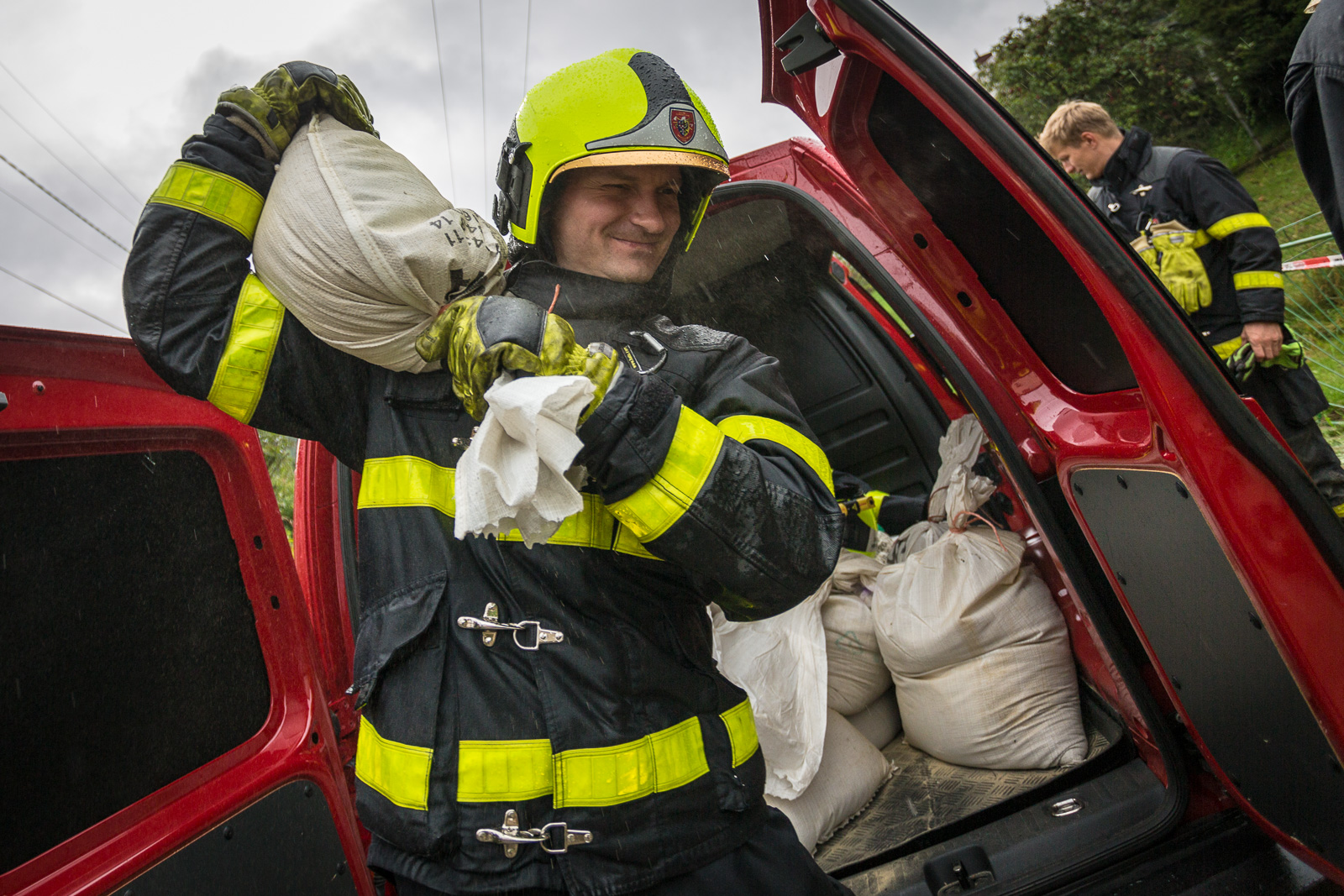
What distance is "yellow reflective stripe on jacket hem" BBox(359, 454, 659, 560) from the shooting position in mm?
1271

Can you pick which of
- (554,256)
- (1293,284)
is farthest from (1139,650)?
(1293,284)

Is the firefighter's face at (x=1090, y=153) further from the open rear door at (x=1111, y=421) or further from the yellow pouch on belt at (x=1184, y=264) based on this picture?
the open rear door at (x=1111, y=421)

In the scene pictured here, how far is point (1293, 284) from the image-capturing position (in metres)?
6.30

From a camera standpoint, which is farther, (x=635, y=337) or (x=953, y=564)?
(x=953, y=564)

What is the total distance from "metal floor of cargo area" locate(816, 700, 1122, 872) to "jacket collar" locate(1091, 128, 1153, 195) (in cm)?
259

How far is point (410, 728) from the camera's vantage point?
123cm

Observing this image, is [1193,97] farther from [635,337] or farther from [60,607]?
[60,607]

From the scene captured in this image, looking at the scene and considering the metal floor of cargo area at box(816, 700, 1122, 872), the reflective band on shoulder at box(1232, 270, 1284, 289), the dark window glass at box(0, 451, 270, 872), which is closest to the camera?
the dark window glass at box(0, 451, 270, 872)

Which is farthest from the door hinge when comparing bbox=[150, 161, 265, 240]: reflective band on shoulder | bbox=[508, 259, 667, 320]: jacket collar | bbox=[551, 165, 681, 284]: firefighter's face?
bbox=[150, 161, 265, 240]: reflective band on shoulder

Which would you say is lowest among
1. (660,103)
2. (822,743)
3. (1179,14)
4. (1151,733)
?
(822,743)

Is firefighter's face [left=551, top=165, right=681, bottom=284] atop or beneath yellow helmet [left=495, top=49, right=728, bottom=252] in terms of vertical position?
beneath

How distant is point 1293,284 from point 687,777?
723 cm

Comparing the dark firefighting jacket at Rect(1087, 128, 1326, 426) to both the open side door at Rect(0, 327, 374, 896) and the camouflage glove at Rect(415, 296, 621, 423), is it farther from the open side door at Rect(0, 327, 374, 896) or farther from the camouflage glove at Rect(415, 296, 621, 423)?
the open side door at Rect(0, 327, 374, 896)

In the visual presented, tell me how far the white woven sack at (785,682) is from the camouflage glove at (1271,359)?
2117 millimetres
